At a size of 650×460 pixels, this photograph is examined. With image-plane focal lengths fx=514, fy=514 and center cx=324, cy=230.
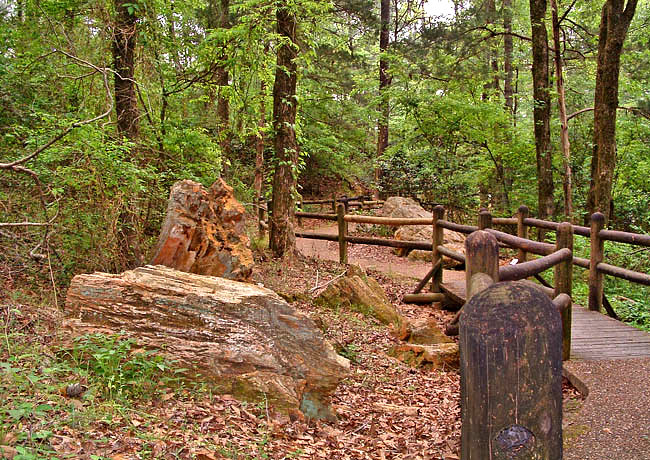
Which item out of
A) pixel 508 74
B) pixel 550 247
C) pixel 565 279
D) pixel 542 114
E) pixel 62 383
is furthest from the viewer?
pixel 508 74

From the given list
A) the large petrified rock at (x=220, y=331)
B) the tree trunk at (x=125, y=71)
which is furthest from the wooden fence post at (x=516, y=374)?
the tree trunk at (x=125, y=71)

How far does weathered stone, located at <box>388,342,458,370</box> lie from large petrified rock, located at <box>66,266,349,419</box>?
1613 millimetres

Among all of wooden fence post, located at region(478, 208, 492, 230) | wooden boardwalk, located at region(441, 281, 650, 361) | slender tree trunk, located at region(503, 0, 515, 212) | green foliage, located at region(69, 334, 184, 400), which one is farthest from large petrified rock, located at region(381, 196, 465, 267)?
green foliage, located at region(69, 334, 184, 400)

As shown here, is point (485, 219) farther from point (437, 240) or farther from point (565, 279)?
point (565, 279)

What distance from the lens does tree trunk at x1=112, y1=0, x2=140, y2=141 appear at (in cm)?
775

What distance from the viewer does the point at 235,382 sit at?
4.30 meters

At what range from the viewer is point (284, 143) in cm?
1053

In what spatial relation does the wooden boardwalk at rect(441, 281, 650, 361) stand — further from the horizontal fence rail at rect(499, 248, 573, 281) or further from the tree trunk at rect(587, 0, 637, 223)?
the tree trunk at rect(587, 0, 637, 223)

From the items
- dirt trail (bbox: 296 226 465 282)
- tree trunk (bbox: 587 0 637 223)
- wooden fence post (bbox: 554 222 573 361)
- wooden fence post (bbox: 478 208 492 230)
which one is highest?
tree trunk (bbox: 587 0 637 223)

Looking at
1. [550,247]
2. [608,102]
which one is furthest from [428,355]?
[608,102]

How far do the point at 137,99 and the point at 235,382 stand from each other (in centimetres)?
578

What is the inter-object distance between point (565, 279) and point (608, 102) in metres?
7.27

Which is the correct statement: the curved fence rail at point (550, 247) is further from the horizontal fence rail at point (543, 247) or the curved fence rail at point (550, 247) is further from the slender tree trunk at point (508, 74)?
the slender tree trunk at point (508, 74)

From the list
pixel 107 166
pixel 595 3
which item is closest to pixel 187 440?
pixel 107 166
